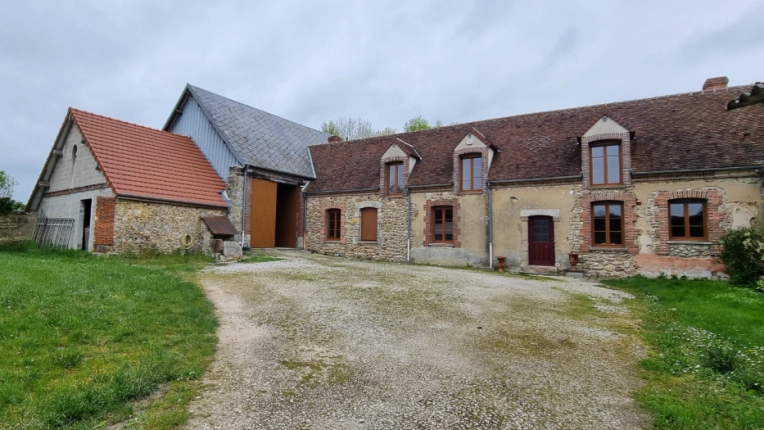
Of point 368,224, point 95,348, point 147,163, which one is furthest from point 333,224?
point 95,348

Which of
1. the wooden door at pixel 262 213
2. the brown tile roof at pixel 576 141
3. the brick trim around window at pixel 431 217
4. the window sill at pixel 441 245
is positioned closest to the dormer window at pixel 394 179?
the brown tile roof at pixel 576 141

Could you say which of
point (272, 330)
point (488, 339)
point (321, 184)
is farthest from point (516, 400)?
point (321, 184)

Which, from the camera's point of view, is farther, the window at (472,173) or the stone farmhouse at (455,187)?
the window at (472,173)

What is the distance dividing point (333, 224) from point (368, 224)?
74.0 inches

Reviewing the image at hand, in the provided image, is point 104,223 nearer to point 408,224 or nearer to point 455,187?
point 408,224

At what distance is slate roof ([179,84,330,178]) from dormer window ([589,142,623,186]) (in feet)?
38.5

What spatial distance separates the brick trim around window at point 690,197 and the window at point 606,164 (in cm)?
136

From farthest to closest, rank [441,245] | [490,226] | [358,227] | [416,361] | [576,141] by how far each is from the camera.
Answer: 1. [358,227]
2. [441,245]
3. [490,226]
4. [576,141]
5. [416,361]

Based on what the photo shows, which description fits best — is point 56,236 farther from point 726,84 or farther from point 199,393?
point 726,84

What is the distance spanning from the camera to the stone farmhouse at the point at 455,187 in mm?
11961

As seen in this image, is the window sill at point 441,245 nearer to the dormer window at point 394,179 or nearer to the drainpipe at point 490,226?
the drainpipe at point 490,226

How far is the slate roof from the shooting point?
16.5 meters

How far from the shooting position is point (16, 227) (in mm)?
15414

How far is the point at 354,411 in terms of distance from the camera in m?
3.28
